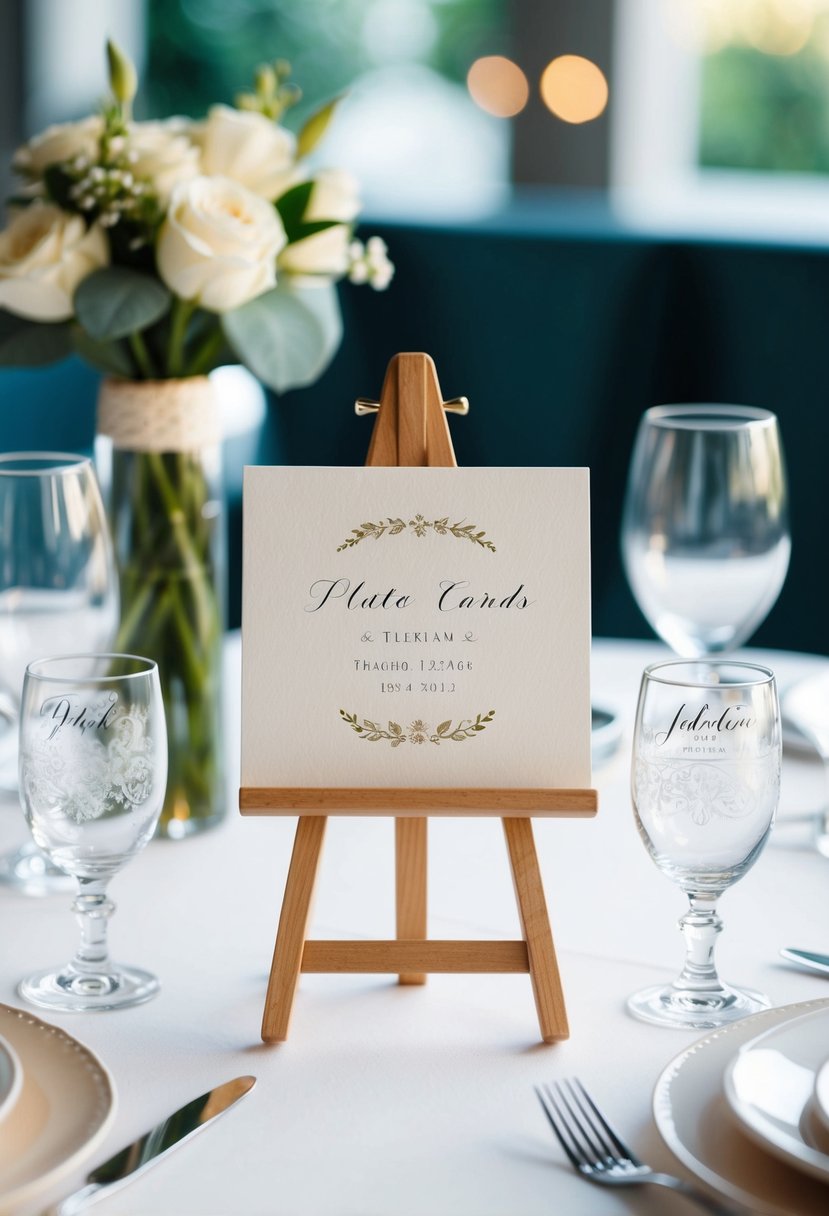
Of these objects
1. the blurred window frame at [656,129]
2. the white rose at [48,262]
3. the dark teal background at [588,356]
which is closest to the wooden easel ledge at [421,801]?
the white rose at [48,262]

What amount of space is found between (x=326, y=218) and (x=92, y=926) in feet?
1.87

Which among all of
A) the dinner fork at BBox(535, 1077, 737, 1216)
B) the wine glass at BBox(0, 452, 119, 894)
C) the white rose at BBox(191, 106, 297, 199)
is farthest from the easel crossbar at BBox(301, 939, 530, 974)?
the white rose at BBox(191, 106, 297, 199)

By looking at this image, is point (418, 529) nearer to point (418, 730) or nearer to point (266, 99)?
point (418, 730)

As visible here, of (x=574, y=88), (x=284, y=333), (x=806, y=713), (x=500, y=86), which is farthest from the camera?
(x=500, y=86)

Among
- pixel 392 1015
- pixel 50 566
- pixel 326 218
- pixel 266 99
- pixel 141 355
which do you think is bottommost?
pixel 392 1015

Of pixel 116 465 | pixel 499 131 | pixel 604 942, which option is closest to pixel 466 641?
pixel 604 942

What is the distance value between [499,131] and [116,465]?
579 centimetres

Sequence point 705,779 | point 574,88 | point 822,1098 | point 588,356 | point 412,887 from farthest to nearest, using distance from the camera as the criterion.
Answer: point 574,88, point 588,356, point 412,887, point 705,779, point 822,1098

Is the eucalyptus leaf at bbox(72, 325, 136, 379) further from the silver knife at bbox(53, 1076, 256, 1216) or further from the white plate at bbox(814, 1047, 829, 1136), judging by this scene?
the white plate at bbox(814, 1047, 829, 1136)

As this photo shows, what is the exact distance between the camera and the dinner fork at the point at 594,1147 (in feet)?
2.09

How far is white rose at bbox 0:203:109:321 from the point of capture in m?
1.07

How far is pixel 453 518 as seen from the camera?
0.84 m

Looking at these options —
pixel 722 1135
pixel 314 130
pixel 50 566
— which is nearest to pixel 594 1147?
pixel 722 1135

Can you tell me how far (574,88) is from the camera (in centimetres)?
392
